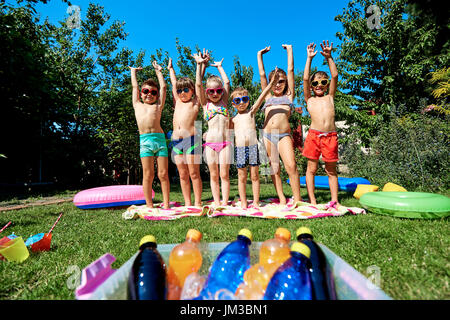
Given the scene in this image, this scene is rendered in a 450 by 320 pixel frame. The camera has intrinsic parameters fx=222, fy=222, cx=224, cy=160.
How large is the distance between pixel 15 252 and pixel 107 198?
2914 millimetres

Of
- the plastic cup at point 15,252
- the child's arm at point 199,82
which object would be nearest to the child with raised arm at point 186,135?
the child's arm at point 199,82

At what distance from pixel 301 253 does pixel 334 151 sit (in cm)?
309

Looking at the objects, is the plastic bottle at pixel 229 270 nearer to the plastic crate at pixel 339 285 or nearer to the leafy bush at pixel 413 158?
the plastic crate at pixel 339 285

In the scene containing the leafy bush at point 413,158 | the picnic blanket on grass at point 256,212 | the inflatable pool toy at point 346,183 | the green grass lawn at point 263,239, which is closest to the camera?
the green grass lawn at point 263,239

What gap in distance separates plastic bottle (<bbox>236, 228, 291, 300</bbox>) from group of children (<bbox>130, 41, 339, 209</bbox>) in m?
2.61

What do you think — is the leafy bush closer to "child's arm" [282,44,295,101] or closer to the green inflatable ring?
the green inflatable ring

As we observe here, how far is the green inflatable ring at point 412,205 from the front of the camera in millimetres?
2719

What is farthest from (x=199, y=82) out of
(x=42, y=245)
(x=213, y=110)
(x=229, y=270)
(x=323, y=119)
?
(x=229, y=270)

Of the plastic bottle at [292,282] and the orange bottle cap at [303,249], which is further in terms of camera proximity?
the orange bottle cap at [303,249]

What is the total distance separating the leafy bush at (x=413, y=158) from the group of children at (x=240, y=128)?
153 inches

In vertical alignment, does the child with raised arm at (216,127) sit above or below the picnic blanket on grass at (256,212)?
above

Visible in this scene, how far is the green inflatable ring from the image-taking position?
8.92 ft

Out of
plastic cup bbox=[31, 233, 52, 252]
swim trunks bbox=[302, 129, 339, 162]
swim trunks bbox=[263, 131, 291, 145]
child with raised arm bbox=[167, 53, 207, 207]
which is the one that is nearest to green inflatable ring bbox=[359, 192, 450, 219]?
swim trunks bbox=[302, 129, 339, 162]

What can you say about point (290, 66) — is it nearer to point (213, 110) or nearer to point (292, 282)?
point (213, 110)
